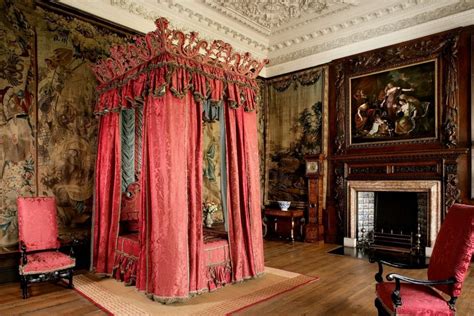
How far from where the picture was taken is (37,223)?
178 inches

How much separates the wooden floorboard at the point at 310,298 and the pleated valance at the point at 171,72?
253 centimetres

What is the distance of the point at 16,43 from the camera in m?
4.89

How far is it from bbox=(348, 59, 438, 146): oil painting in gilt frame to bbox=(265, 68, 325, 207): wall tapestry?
88 cm

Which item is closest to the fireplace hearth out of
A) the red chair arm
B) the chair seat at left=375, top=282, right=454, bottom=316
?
the chair seat at left=375, top=282, right=454, bottom=316

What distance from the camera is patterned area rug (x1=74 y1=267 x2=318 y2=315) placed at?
3604mm

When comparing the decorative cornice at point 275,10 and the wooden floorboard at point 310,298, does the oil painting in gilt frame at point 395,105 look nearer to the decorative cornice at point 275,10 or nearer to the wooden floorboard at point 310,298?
the decorative cornice at point 275,10

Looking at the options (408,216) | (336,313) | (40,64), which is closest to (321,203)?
(408,216)

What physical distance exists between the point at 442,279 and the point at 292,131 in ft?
19.4

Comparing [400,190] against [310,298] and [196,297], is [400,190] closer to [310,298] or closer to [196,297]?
[310,298]

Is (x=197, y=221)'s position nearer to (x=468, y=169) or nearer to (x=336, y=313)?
(x=336, y=313)

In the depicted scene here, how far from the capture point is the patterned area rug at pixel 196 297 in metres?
3.60

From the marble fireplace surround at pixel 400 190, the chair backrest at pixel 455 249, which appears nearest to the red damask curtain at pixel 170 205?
the chair backrest at pixel 455 249

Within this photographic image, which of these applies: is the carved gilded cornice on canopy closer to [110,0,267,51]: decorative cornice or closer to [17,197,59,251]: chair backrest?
[110,0,267,51]: decorative cornice

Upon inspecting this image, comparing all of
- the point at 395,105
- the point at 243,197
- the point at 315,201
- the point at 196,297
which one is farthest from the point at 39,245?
the point at 395,105
